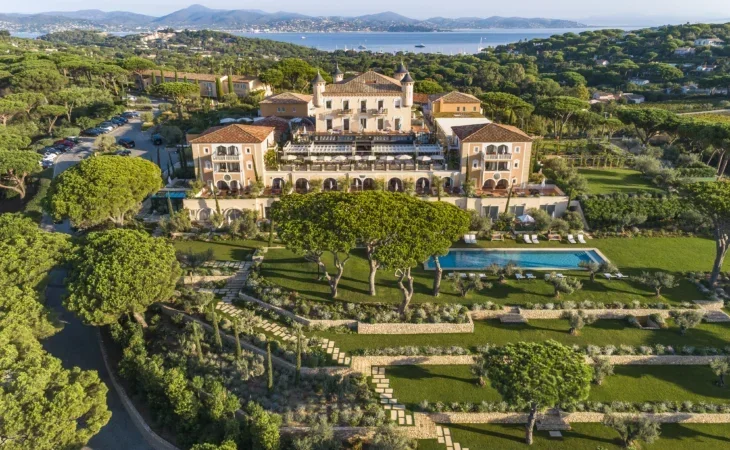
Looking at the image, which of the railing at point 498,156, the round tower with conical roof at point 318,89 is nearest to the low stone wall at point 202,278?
the railing at point 498,156

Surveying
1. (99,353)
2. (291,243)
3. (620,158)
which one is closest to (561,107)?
(620,158)

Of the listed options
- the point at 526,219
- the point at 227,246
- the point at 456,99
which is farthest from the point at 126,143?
the point at 526,219

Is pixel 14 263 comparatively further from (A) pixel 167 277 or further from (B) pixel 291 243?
(B) pixel 291 243

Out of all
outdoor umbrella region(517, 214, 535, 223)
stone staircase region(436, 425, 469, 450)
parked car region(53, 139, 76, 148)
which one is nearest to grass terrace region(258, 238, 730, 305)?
outdoor umbrella region(517, 214, 535, 223)

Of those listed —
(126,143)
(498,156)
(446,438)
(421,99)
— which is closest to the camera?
(446,438)

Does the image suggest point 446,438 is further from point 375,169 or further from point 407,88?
point 407,88

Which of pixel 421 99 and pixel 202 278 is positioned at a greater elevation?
pixel 421 99

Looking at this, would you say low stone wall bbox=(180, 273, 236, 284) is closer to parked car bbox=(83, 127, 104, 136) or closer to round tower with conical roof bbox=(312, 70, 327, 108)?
round tower with conical roof bbox=(312, 70, 327, 108)
